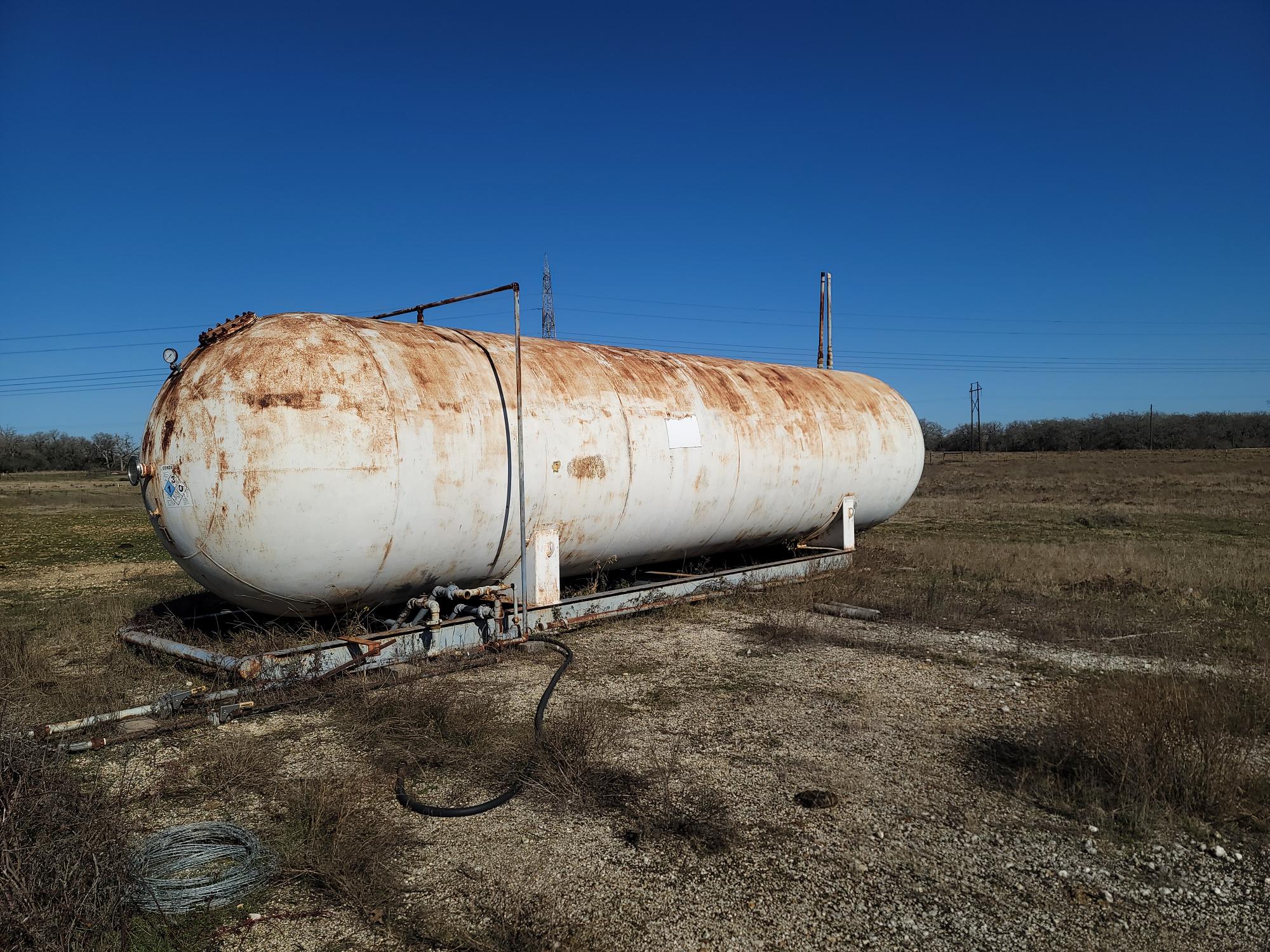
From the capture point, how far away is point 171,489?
20.3ft

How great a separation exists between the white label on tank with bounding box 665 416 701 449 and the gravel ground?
10.7 ft

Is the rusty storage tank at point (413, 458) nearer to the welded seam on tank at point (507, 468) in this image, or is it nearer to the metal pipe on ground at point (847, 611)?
the welded seam on tank at point (507, 468)

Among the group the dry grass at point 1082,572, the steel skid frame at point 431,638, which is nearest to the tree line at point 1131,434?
the dry grass at point 1082,572

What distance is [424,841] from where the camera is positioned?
12.9ft

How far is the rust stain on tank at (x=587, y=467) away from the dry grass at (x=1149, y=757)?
399cm

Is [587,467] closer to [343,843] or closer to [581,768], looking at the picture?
[581,768]

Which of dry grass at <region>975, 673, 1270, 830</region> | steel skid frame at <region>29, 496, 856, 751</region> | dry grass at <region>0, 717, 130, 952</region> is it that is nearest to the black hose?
dry grass at <region>0, 717, 130, 952</region>

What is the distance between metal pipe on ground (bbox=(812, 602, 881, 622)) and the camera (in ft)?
28.3

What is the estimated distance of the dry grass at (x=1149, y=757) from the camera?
163 inches

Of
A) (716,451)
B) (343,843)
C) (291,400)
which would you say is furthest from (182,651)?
(716,451)

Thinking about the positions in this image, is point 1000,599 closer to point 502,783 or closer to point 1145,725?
point 1145,725

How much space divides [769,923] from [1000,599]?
710cm

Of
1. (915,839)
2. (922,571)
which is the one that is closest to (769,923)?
(915,839)

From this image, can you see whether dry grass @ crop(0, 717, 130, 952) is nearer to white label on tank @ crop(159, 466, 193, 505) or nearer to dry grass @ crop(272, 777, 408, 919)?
dry grass @ crop(272, 777, 408, 919)
